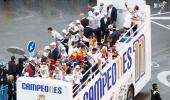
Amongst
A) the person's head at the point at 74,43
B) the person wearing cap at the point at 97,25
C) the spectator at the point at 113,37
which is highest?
the person wearing cap at the point at 97,25

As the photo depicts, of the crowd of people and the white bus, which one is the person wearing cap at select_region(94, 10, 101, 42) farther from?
the white bus

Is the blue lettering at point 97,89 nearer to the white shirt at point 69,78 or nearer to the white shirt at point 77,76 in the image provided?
the white shirt at point 77,76

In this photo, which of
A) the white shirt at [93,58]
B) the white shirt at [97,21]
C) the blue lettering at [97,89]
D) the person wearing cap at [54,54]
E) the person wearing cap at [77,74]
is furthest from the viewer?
the white shirt at [97,21]

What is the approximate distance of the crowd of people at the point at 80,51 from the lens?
19938mm

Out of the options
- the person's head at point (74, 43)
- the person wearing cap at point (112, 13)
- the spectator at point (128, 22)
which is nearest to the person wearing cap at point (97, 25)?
the person wearing cap at point (112, 13)

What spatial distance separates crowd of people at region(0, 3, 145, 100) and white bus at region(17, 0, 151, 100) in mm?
347

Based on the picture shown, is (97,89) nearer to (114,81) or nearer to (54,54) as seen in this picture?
(114,81)

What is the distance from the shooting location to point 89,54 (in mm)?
21312

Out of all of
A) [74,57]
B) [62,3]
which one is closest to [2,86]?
[74,57]

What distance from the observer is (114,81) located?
2222 cm

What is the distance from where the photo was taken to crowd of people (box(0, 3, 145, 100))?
65.4 feet

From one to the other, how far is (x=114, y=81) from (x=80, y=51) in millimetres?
1814

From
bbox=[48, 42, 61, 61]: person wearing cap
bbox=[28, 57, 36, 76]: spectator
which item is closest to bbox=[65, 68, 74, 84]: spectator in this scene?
bbox=[28, 57, 36, 76]: spectator

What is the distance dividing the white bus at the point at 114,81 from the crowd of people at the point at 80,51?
347mm
